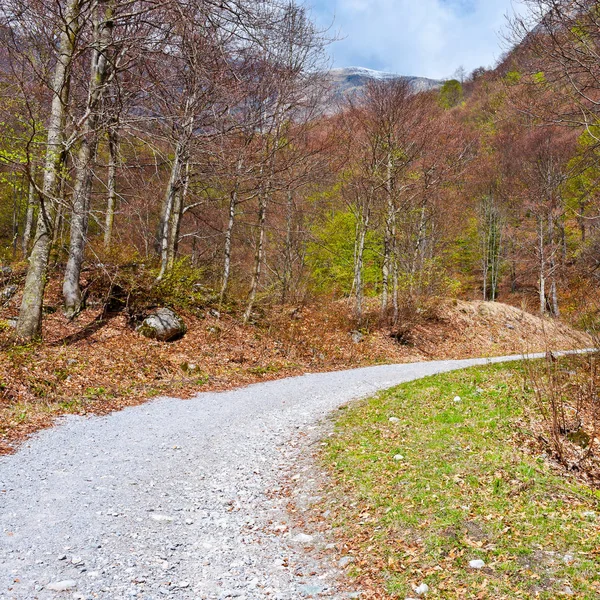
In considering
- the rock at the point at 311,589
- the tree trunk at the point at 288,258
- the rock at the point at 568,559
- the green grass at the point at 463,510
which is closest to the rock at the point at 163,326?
the tree trunk at the point at 288,258

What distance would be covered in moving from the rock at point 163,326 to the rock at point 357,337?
7.26m

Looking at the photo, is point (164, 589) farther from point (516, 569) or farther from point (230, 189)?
point (230, 189)

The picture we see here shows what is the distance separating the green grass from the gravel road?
0.56m

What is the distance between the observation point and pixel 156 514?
444cm

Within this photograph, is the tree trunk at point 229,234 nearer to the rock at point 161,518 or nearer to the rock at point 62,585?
the rock at point 161,518

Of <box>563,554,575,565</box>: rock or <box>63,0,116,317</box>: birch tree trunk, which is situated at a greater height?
<box>63,0,116,317</box>: birch tree trunk

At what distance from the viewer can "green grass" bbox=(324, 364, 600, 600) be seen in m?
3.28

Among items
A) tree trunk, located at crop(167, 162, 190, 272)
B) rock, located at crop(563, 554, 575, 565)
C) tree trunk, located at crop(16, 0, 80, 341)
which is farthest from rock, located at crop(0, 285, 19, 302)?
rock, located at crop(563, 554, 575, 565)

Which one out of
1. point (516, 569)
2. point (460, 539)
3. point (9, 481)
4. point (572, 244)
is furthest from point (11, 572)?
point (572, 244)

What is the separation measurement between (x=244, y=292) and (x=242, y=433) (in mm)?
10205

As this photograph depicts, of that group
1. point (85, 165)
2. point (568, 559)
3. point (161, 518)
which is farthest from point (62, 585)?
point (85, 165)

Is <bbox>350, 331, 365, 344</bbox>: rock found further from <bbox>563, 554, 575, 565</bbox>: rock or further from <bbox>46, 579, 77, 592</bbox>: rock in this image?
<bbox>46, 579, 77, 592</bbox>: rock

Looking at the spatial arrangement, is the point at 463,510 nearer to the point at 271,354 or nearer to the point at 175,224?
the point at 271,354

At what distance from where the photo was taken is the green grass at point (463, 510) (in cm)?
328
